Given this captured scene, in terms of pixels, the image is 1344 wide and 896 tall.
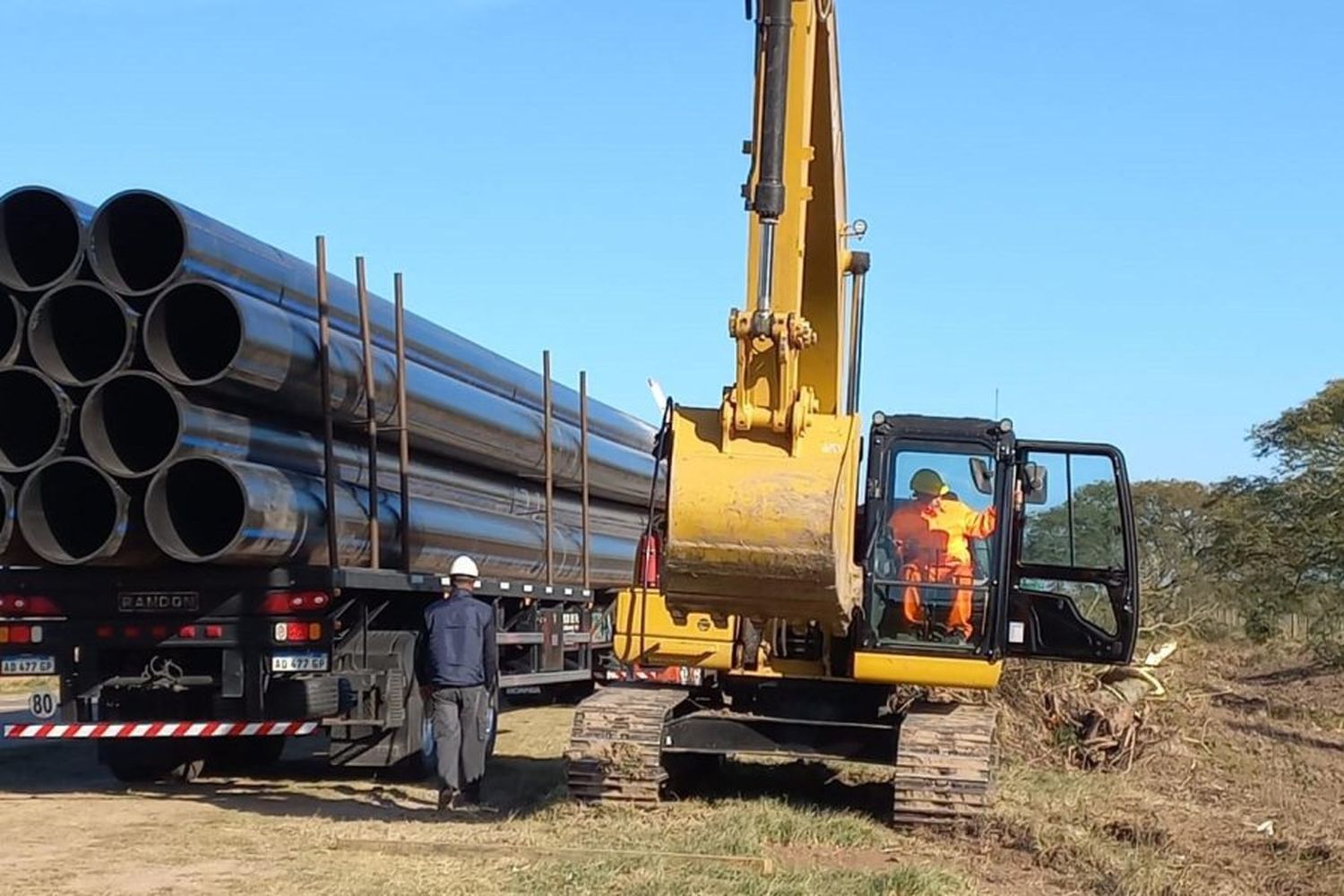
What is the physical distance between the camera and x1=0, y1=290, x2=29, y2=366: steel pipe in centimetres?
1066

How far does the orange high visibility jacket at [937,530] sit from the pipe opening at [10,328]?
565cm

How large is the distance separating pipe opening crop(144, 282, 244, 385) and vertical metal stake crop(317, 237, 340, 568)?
2.56 ft

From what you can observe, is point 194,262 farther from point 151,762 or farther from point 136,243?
point 151,762

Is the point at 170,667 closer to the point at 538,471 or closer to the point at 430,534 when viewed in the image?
the point at 430,534

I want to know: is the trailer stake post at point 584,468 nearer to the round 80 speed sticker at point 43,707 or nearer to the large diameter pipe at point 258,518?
the large diameter pipe at point 258,518

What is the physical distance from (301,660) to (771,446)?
417cm

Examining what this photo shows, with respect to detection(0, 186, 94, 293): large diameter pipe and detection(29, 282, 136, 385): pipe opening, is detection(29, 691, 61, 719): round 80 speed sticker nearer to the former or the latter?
detection(29, 282, 136, 385): pipe opening

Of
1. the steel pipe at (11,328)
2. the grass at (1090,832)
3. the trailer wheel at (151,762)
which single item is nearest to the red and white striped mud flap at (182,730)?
the trailer wheel at (151,762)

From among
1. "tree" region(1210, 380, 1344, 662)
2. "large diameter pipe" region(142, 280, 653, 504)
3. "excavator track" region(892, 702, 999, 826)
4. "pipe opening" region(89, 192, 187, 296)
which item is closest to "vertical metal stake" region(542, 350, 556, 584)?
"large diameter pipe" region(142, 280, 653, 504)

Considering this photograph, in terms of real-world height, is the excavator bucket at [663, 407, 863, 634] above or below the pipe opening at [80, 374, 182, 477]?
below

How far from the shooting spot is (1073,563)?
1020 centimetres

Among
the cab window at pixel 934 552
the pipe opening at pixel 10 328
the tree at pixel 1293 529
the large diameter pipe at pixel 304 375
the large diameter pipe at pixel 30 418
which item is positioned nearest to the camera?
the cab window at pixel 934 552

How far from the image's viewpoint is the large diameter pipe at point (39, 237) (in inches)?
422

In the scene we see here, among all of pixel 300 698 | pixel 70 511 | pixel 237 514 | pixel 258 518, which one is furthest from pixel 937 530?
pixel 70 511
